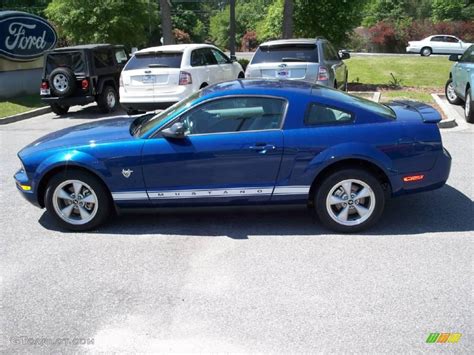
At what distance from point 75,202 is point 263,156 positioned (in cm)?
196

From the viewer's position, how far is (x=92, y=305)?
378 centimetres

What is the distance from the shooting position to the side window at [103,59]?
13062 mm

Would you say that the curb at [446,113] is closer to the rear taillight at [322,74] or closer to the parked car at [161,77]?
the rear taillight at [322,74]

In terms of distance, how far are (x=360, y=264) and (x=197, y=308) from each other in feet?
4.85

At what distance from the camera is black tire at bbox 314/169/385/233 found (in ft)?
15.9

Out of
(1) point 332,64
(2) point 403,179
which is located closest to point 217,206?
(2) point 403,179

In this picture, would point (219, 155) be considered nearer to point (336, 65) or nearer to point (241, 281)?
point (241, 281)

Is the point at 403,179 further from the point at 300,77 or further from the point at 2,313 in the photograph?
the point at 300,77

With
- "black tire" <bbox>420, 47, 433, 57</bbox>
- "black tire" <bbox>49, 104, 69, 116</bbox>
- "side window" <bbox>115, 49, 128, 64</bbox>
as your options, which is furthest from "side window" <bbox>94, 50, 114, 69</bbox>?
"black tire" <bbox>420, 47, 433, 57</bbox>

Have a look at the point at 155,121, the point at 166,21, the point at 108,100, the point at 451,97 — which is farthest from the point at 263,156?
the point at 166,21

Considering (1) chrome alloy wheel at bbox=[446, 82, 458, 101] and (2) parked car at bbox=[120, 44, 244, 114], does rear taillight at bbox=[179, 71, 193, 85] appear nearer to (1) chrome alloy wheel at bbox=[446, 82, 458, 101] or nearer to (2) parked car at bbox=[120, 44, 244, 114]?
(2) parked car at bbox=[120, 44, 244, 114]

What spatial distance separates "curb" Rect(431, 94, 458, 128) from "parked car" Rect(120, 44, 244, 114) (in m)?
5.04

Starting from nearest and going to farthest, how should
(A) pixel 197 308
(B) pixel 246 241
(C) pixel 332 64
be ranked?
(A) pixel 197 308 < (B) pixel 246 241 < (C) pixel 332 64

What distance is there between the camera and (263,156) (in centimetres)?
482
